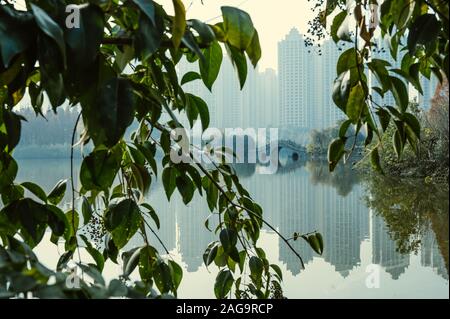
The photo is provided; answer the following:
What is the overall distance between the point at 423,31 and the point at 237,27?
0.44ft

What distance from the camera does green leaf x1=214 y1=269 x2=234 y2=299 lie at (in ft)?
1.70

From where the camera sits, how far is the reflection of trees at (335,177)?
84 cm

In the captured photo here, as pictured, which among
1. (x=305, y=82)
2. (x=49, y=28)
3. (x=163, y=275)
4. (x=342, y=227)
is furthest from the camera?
(x=342, y=227)

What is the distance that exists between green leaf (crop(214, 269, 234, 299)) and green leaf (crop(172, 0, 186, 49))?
32cm

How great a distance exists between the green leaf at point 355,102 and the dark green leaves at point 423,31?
0.21 feet

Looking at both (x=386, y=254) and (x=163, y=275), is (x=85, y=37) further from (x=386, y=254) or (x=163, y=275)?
(x=386, y=254)

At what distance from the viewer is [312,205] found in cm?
114

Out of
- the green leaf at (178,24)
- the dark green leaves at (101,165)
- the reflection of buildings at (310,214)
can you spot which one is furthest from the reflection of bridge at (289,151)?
the green leaf at (178,24)

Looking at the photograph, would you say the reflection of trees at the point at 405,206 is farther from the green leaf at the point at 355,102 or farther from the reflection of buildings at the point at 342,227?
the reflection of buildings at the point at 342,227

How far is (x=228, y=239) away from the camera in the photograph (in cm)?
48

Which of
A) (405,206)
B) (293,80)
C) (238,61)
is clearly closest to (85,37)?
(238,61)

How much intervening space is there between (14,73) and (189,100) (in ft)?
0.64
